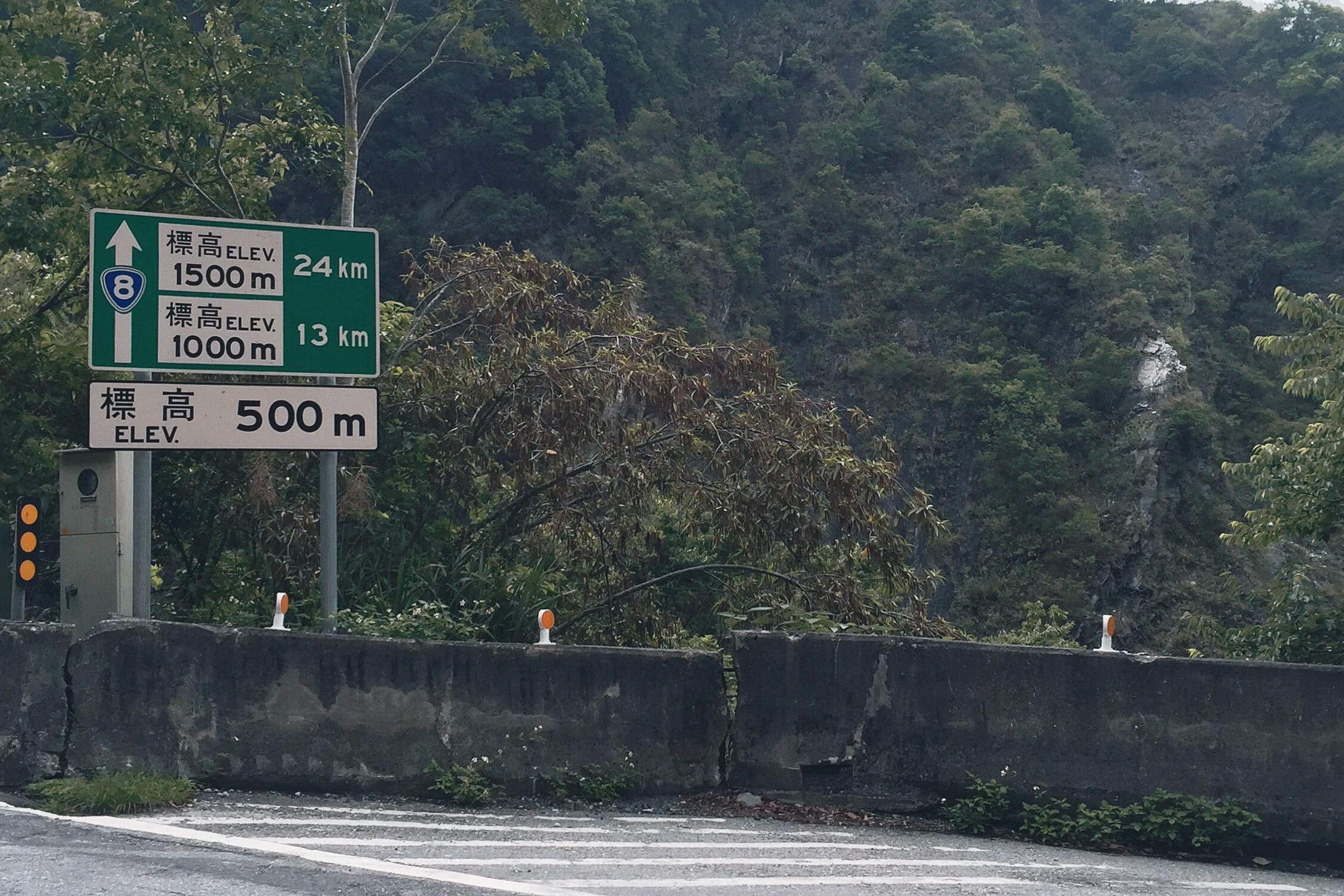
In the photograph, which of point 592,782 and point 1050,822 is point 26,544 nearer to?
point 592,782

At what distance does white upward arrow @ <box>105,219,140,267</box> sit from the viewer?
8359mm

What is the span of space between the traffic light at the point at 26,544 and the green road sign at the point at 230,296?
204cm

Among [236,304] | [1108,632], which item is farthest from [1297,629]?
Answer: [236,304]

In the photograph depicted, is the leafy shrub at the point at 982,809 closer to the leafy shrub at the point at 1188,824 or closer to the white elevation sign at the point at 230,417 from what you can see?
the leafy shrub at the point at 1188,824

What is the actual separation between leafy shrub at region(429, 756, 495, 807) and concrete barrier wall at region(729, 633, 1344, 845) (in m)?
1.43

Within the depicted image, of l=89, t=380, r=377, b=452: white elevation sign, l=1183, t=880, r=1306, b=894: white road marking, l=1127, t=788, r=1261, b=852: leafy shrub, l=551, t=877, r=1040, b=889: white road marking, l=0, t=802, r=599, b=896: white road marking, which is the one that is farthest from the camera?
l=89, t=380, r=377, b=452: white elevation sign

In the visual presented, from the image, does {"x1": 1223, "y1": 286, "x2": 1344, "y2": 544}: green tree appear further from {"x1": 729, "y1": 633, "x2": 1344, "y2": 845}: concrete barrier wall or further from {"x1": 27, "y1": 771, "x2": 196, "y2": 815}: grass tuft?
{"x1": 27, "y1": 771, "x2": 196, "y2": 815}: grass tuft

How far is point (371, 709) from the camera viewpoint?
287 inches

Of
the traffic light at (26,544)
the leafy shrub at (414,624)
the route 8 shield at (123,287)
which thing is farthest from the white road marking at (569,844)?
the traffic light at (26,544)

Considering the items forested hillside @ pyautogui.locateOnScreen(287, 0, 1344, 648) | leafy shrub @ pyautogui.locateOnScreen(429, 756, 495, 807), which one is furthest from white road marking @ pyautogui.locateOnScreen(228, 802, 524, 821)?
forested hillside @ pyautogui.locateOnScreen(287, 0, 1344, 648)

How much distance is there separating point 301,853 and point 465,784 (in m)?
1.50

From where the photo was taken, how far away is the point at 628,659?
7508 mm

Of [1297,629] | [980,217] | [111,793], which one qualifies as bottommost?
[111,793]

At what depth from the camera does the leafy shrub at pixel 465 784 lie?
717 centimetres
